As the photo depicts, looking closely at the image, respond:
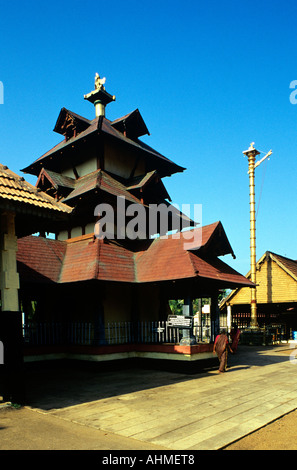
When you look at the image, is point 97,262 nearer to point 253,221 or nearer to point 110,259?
point 110,259

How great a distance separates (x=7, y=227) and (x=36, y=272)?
18.0 feet

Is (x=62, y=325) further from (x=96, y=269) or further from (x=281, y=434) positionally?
(x=281, y=434)

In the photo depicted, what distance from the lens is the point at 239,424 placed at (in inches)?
265

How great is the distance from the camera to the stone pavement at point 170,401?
6.27 metres

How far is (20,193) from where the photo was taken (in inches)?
326

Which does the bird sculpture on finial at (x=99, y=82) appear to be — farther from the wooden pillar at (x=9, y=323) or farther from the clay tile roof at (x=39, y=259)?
the wooden pillar at (x=9, y=323)

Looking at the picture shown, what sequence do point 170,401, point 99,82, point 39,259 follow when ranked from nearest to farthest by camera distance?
point 170,401
point 39,259
point 99,82

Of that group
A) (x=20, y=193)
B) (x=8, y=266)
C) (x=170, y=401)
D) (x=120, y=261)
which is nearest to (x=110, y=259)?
(x=120, y=261)

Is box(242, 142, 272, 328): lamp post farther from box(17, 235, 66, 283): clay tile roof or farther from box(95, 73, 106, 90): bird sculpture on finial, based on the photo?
box(17, 235, 66, 283): clay tile roof

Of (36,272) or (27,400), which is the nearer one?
(27,400)

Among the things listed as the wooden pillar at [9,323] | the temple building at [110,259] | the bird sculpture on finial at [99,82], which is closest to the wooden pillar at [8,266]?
the wooden pillar at [9,323]

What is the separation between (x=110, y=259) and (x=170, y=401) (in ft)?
21.0

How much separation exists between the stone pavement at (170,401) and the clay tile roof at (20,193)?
4.31 meters
